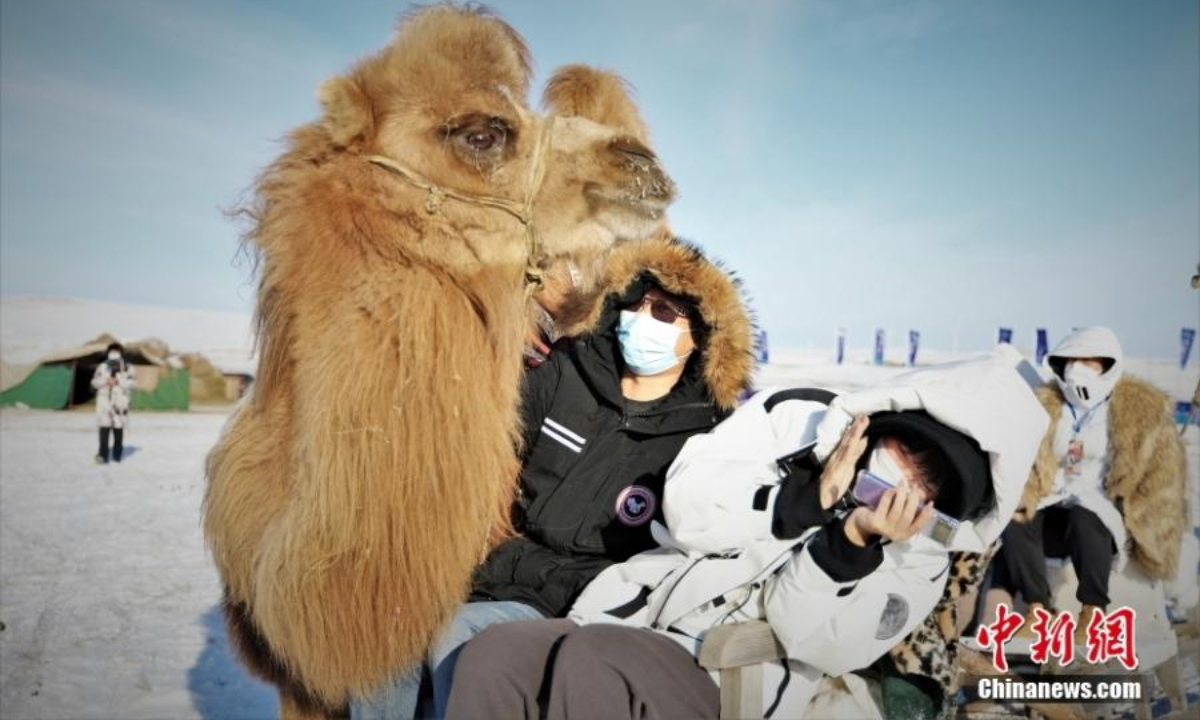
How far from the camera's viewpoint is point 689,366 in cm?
281

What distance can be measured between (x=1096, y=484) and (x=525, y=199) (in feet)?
13.7

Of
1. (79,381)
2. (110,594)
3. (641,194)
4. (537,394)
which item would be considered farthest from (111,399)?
(641,194)

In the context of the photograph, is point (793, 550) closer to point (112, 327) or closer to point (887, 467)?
point (887, 467)

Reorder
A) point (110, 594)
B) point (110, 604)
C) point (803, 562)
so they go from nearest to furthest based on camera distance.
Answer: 1. point (803, 562)
2. point (110, 604)
3. point (110, 594)

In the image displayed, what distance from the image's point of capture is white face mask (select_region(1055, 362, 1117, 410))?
437cm

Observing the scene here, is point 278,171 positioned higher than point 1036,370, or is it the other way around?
point 278,171

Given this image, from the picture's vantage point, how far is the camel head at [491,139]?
7.09 ft

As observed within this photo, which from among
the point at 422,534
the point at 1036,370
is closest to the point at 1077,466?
the point at 1036,370

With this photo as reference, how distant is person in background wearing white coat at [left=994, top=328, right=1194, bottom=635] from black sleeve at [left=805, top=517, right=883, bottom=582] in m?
2.90

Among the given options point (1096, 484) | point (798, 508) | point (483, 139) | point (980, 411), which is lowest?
point (1096, 484)

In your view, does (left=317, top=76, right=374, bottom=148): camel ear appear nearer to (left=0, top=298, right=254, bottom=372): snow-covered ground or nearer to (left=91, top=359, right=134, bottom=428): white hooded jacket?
(left=91, top=359, right=134, bottom=428): white hooded jacket

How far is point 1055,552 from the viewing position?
447cm

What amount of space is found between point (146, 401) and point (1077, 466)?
25.8m

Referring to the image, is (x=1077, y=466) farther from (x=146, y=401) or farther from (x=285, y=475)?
(x=146, y=401)
